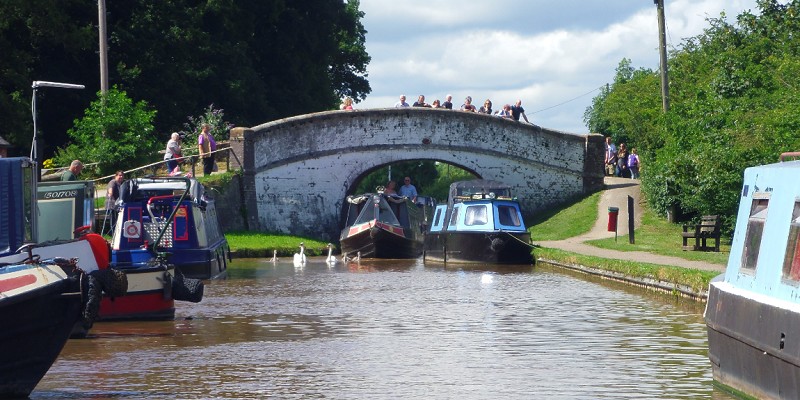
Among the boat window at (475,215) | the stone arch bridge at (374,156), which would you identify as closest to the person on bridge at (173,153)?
the stone arch bridge at (374,156)

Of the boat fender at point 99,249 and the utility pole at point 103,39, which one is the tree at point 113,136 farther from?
the boat fender at point 99,249

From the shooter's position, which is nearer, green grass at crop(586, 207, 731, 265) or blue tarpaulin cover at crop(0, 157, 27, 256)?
blue tarpaulin cover at crop(0, 157, 27, 256)

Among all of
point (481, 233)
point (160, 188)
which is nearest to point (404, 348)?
point (160, 188)

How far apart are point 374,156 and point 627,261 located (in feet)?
54.2

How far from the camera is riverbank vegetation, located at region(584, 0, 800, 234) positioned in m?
25.6

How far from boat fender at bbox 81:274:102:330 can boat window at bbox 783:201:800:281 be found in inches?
221

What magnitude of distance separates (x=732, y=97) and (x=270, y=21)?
18.4 meters

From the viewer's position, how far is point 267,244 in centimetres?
3262

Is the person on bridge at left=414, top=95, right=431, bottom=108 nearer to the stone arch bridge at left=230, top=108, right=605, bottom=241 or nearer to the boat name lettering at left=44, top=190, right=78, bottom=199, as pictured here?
the stone arch bridge at left=230, top=108, right=605, bottom=241

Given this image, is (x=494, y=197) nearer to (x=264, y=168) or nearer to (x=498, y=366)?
(x=264, y=168)

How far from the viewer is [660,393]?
10.9 metres

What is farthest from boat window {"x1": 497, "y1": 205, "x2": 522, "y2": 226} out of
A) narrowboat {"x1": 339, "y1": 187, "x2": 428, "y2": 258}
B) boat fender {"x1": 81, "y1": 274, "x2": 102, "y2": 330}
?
boat fender {"x1": 81, "y1": 274, "x2": 102, "y2": 330}

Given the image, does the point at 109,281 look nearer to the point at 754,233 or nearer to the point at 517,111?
the point at 754,233

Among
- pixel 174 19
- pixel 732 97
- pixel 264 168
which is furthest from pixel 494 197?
pixel 174 19
